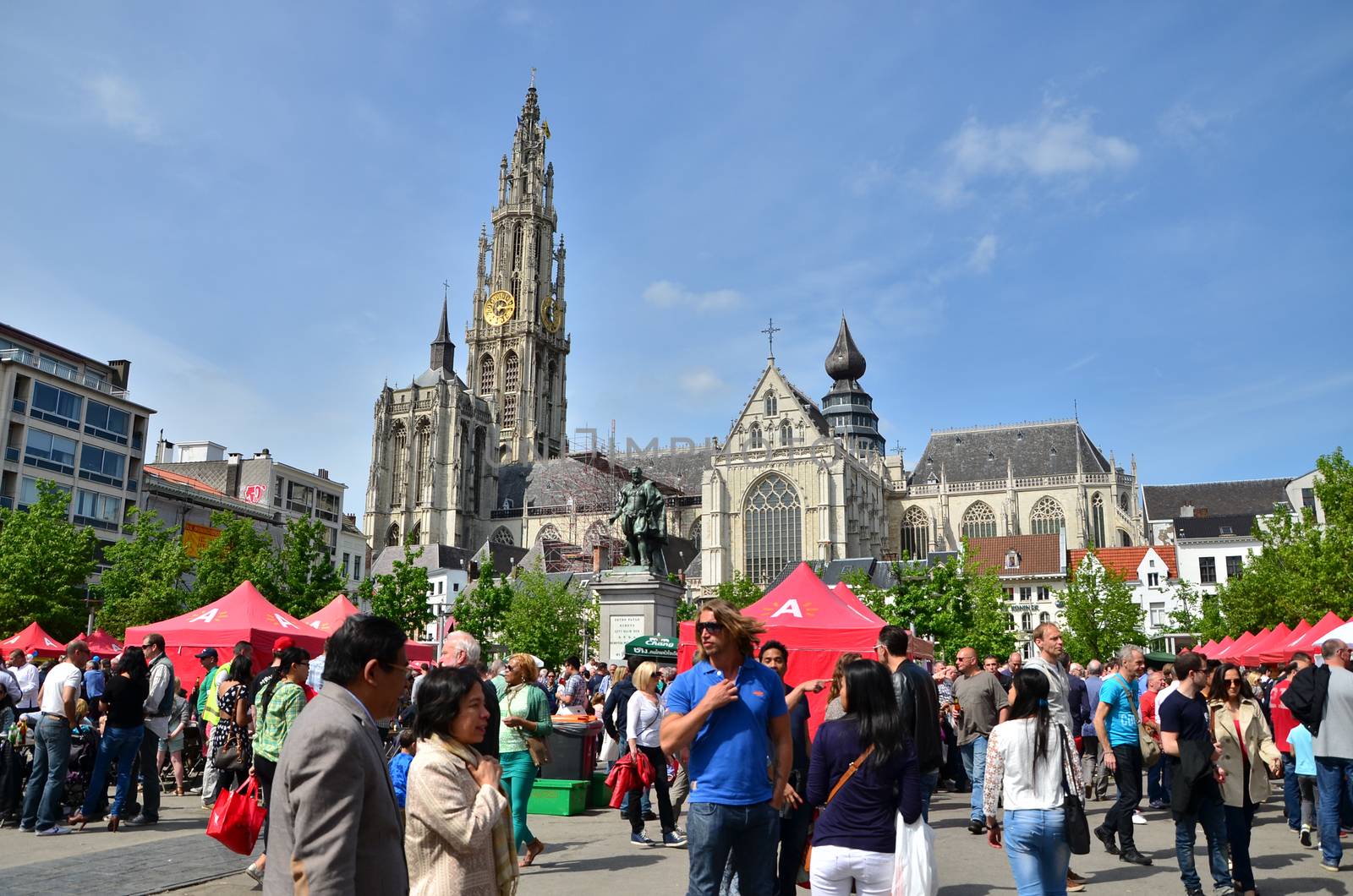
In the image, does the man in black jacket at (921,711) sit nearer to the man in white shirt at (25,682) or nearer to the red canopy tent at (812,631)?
the red canopy tent at (812,631)

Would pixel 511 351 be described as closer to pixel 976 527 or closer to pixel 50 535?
pixel 976 527

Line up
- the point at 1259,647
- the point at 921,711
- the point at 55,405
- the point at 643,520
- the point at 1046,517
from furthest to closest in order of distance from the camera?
the point at 1046,517 < the point at 55,405 < the point at 1259,647 < the point at 643,520 < the point at 921,711

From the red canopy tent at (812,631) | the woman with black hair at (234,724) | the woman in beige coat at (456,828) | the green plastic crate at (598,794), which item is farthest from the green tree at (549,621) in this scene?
the woman in beige coat at (456,828)

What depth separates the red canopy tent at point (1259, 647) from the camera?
2072 centimetres

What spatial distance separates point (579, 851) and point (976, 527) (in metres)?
66.1

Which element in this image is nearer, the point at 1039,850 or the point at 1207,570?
the point at 1039,850

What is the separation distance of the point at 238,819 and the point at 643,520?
40.7ft

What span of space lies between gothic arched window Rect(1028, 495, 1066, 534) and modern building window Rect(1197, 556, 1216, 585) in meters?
11.6

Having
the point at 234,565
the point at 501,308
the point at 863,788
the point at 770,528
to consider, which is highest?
the point at 501,308

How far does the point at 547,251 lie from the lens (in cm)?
9744

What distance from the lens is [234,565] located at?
33188 millimetres

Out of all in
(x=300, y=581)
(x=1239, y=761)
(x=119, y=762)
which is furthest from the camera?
(x=300, y=581)

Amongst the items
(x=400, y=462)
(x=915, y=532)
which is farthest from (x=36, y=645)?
(x=400, y=462)

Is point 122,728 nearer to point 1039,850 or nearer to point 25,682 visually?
point 25,682
